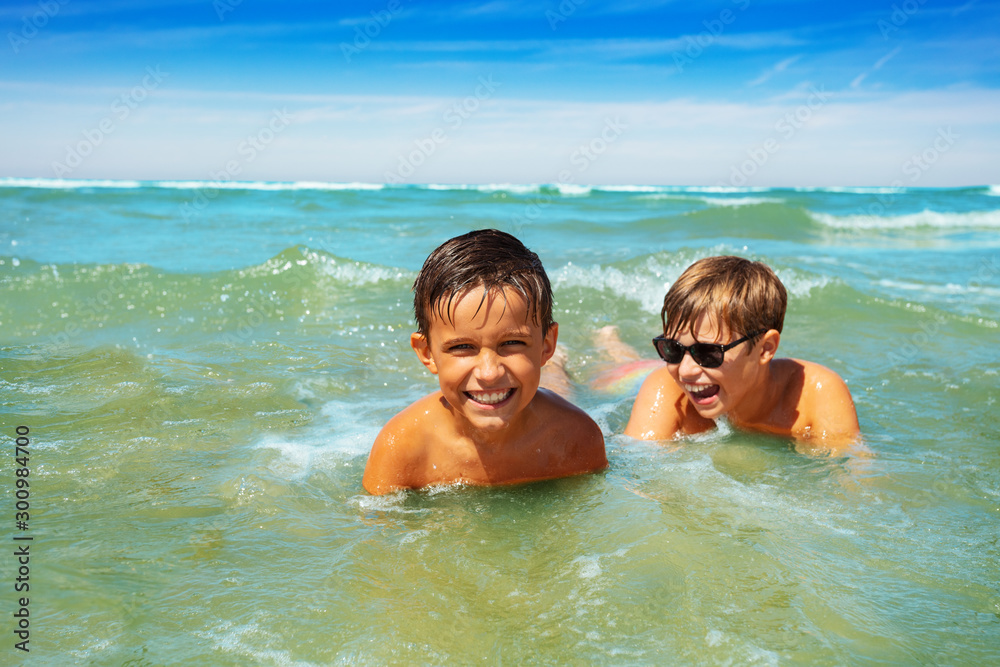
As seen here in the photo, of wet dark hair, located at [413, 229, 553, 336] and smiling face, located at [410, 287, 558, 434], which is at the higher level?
wet dark hair, located at [413, 229, 553, 336]

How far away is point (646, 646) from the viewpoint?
6.54 feet

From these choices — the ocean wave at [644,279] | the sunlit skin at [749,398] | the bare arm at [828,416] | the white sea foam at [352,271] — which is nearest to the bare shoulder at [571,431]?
the sunlit skin at [749,398]

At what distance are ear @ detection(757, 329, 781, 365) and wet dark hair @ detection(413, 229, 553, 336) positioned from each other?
125 cm

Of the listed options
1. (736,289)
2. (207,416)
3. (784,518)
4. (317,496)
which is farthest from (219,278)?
(784,518)

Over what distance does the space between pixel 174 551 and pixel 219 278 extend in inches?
250

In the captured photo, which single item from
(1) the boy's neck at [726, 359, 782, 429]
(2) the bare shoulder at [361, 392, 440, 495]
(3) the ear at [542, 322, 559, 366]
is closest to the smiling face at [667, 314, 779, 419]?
(1) the boy's neck at [726, 359, 782, 429]

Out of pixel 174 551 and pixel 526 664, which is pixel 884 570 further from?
pixel 174 551

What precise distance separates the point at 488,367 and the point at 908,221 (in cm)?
2240

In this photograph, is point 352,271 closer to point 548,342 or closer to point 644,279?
point 644,279

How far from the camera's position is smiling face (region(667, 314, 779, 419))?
11.1 ft

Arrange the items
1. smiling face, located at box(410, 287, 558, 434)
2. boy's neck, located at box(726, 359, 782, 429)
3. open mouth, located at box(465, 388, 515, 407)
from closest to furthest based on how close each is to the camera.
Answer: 1. smiling face, located at box(410, 287, 558, 434)
2. open mouth, located at box(465, 388, 515, 407)
3. boy's neck, located at box(726, 359, 782, 429)

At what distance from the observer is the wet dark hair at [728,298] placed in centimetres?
339

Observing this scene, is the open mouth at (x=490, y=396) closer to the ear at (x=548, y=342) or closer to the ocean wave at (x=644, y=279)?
the ear at (x=548, y=342)

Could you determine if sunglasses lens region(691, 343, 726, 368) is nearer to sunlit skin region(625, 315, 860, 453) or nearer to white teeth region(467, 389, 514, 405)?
sunlit skin region(625, 315, 860, 453)
